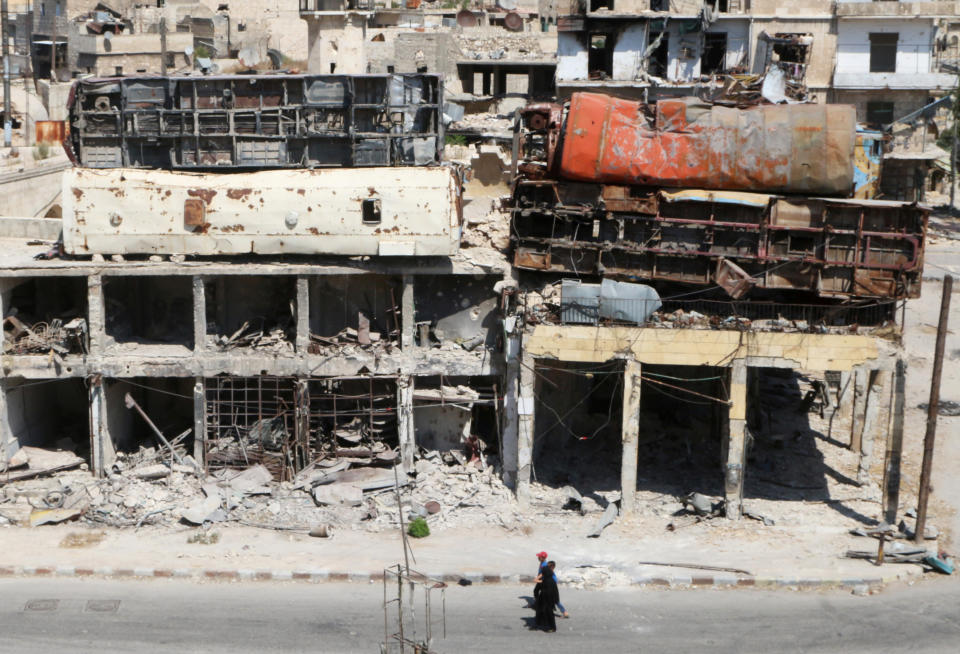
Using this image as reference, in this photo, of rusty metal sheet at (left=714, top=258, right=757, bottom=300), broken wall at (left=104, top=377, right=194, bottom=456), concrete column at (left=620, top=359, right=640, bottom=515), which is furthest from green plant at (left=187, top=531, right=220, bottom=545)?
rusty metal sheet at (left=714, top=258, right=757, bottom=300)

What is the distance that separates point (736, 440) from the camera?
102ft

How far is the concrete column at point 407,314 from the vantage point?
34469 mm

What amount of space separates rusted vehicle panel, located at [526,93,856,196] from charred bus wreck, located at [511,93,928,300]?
0.03m

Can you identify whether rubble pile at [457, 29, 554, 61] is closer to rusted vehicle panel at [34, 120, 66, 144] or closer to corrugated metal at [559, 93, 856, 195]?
rusted vehicle panel at [34, 120, 66, 144]

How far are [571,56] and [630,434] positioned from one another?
2211 centimetres

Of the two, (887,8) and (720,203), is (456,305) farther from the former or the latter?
(887,8)

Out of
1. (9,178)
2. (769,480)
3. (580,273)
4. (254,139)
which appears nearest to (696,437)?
(769,480)

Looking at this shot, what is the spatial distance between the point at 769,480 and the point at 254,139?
57.4 feet

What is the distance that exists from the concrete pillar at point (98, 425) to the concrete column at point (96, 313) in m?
0.90

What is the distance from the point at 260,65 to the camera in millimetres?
61125

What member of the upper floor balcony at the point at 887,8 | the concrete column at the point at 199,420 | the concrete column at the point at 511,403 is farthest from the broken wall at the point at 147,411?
the upper floor balcony at the point at 887,8

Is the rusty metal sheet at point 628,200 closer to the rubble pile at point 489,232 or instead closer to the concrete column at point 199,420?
the rubble pile at point 489,232

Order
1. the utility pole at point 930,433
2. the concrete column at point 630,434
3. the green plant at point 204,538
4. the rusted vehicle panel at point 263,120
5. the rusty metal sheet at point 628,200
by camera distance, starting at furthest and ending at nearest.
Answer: the rusted vehicle panel at point 263,120 → the rusty metal sheet at point 628,200 → the concrete column at point 630,434 → the green plant at point 204,538 → the utility pole at point 930,433

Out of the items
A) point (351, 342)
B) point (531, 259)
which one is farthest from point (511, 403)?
point (351, 342)
